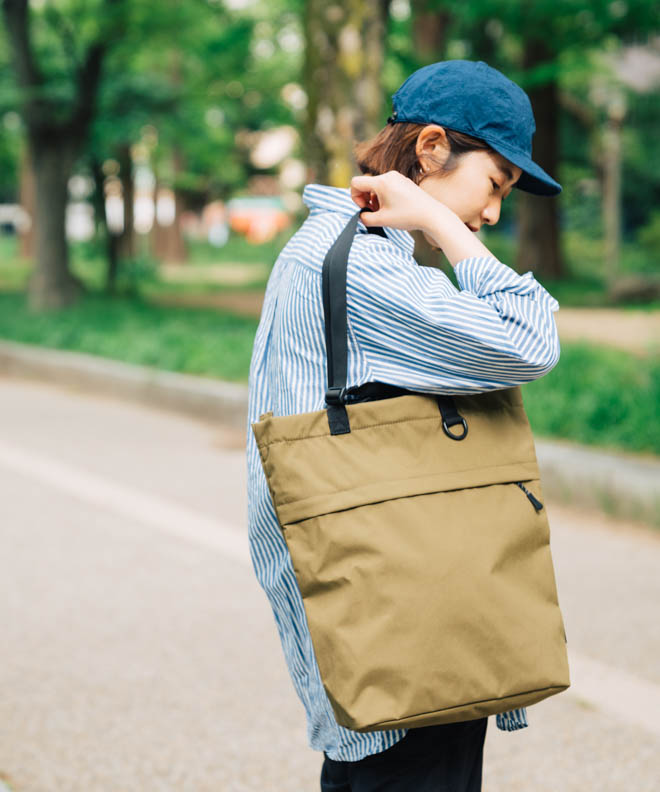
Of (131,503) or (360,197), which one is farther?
(131,503)

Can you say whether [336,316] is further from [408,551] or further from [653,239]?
[653,239]

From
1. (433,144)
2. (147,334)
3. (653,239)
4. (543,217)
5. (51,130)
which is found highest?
(51,130)

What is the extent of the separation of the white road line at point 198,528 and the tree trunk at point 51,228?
9.27 m

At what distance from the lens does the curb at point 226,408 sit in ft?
19.4

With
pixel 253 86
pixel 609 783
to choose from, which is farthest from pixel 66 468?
pixel 253 86

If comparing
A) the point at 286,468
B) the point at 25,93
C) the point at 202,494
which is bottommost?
the point at 202,494

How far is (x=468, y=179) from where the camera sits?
1.73m

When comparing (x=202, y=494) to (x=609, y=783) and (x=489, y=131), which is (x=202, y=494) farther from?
(x=489, y=131)

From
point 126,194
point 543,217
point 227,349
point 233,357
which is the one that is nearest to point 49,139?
point 227,349

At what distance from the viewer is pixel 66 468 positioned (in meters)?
7.31

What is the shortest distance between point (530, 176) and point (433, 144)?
0.17 metres

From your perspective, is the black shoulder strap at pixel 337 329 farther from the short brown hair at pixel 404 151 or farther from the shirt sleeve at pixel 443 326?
the short brown hair at pixel 404 151

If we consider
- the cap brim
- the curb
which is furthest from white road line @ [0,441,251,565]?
the cap brim

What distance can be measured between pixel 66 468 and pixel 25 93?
10585 millimetres
